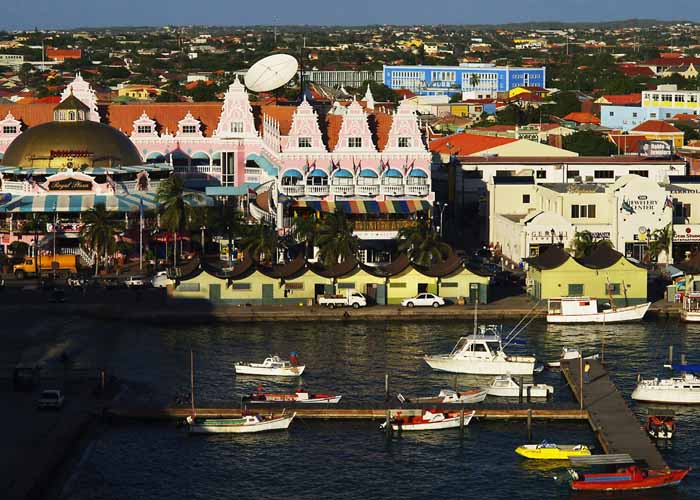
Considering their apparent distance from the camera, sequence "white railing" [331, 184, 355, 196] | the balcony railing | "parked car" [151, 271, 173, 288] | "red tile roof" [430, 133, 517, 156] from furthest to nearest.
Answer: "red tile roof" [430, 133, 517, 156] < "white railing" [331, 184, 355, 196] < the balcony railing < "parked car" [151, 271, 173, 288]

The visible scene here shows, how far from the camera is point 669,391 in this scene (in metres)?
61.5

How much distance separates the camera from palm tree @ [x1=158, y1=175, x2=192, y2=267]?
85.9 metres

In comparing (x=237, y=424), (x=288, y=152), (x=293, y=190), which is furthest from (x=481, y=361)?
(x=288, y=152)

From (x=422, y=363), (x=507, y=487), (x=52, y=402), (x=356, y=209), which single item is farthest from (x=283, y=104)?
(x=507, y=487)

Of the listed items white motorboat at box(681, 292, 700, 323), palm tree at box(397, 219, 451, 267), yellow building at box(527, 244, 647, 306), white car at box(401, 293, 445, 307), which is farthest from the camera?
palm tree at box(397, 219, 451, 267)

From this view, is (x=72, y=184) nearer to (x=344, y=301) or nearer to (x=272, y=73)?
(x=272, y=73)

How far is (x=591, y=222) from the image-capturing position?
293 ft

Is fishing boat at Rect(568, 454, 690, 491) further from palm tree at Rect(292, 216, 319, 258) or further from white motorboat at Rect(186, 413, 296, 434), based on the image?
palm tree at Rect(292, 216, 319, 258)

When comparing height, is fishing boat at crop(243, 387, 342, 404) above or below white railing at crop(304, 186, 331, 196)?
below

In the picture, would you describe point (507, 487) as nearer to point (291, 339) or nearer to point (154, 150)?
point (291, 339)

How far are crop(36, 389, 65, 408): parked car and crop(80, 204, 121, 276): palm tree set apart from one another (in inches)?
975

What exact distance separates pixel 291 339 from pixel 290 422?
1456 centimetres

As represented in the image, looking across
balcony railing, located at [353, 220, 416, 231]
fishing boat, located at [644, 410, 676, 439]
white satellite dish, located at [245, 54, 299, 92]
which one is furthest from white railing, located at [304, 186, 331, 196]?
fishing boat, located at [644, 410, 676, 439]

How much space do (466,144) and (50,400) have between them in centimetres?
6650
